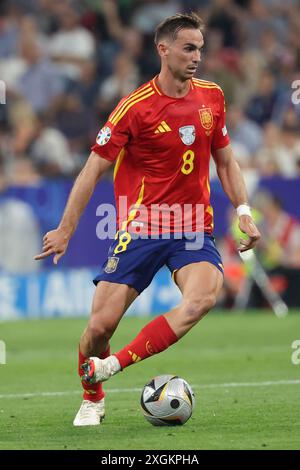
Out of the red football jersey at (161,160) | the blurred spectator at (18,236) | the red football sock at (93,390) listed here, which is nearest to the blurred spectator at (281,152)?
the blurred spectator at (18,236)

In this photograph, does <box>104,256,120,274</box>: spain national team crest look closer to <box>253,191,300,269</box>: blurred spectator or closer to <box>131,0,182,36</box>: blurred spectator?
<box>253,191,300,269</box>: blurred spectator

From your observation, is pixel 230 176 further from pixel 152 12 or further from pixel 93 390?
pixel 152 12

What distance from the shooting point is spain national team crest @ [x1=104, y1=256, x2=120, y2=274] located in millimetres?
8195

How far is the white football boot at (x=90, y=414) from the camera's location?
26.8ft

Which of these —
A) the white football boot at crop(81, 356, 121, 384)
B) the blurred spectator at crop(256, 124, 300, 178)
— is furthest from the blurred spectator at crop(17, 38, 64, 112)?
the white football boot at crop(81, 356, 121, 384)

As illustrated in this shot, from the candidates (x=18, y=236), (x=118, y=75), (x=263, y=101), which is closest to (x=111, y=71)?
(x=118, y=75)

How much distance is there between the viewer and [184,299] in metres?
7.89

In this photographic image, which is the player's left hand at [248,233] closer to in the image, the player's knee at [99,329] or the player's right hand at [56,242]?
the player's knee at [99,329]

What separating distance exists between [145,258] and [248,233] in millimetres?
721

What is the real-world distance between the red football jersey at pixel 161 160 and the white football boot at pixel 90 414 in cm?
123

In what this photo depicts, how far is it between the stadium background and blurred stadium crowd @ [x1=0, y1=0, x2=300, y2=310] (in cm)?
3

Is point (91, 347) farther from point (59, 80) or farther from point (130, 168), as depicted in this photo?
point (59, 80)
